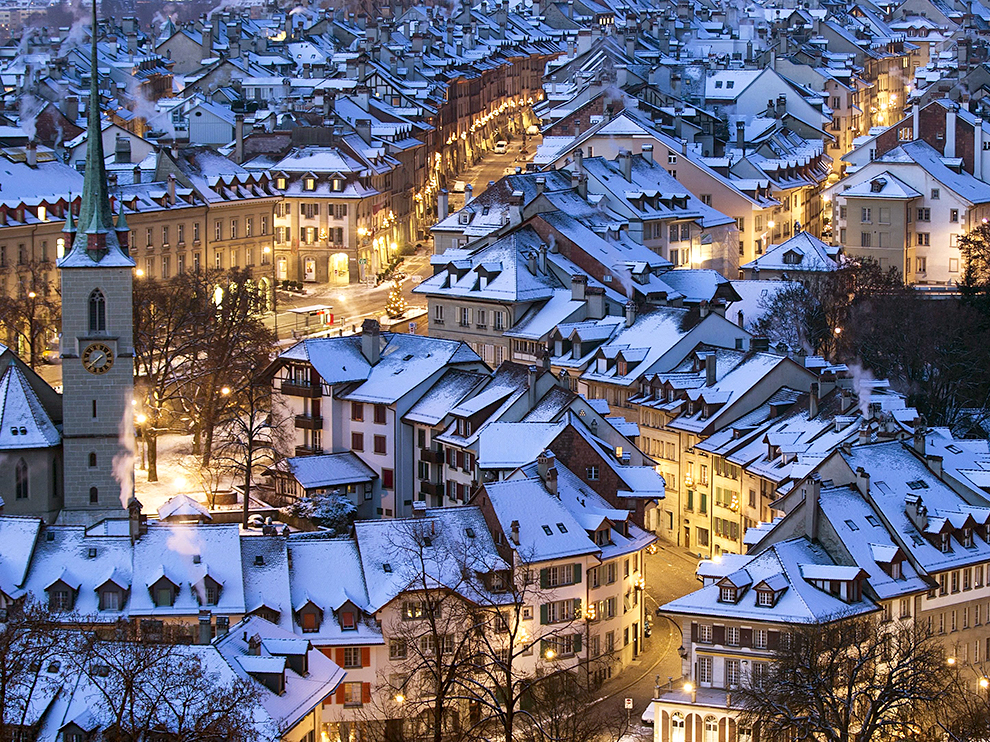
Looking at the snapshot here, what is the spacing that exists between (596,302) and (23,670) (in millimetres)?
60641

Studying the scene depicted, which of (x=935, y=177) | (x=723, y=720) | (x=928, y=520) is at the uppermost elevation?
(x=935, y=177)

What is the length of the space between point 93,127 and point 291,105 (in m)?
90.8

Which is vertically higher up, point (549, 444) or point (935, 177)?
point (935, 177)

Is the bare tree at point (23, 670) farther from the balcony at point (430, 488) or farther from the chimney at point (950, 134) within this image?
the chimney at point (950, 134)

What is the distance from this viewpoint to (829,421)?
4360 inches

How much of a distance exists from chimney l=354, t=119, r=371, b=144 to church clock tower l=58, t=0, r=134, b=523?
3211 inches

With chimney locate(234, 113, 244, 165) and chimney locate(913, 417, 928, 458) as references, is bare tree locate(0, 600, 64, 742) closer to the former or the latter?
chimney locate(913, 417, 928, 458)

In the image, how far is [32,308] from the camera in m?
136

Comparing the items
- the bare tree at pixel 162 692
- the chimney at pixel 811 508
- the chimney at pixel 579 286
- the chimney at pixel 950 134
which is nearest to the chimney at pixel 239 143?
the chimney at pixel 579 286

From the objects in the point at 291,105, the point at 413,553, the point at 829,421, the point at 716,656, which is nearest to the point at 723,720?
the point at 716,656

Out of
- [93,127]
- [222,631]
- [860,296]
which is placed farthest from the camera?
[860,296]

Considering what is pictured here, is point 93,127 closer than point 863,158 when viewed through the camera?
Yes

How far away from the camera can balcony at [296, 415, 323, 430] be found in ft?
404

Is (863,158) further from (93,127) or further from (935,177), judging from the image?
(93,127)
